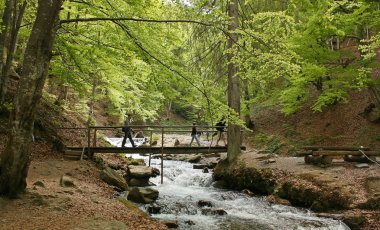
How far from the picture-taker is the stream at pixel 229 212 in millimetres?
9048

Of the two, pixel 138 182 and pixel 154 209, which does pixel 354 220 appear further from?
pixel 138 182

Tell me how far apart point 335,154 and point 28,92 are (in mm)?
11150

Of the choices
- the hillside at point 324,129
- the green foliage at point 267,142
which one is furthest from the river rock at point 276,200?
the green foliage at point 267,142

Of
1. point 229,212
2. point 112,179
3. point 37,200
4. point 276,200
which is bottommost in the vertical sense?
point 229,212

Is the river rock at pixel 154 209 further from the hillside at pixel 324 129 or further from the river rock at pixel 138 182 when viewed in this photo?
the hillside at pixel 324 129

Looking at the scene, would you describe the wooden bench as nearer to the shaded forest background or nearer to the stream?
the shaded forest background

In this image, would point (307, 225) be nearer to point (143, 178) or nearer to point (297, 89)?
point (143, 178)

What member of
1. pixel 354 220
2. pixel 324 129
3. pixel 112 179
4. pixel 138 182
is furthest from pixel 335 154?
pixel 112 179

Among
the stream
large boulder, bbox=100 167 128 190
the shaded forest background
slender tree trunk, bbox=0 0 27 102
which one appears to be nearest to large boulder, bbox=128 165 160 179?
the stream

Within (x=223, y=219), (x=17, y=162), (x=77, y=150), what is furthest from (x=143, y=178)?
(x=17, y=162)

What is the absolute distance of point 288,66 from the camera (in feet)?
24.5

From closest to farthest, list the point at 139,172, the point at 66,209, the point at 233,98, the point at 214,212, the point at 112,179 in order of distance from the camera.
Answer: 1. the point at 66,209
2. the point at 214,212
3. the point at 112,179
4. the point at 139,172
5. the point at 233,98

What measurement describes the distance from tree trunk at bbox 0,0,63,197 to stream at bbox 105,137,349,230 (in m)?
4.36

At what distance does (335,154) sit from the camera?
41.0 ft
